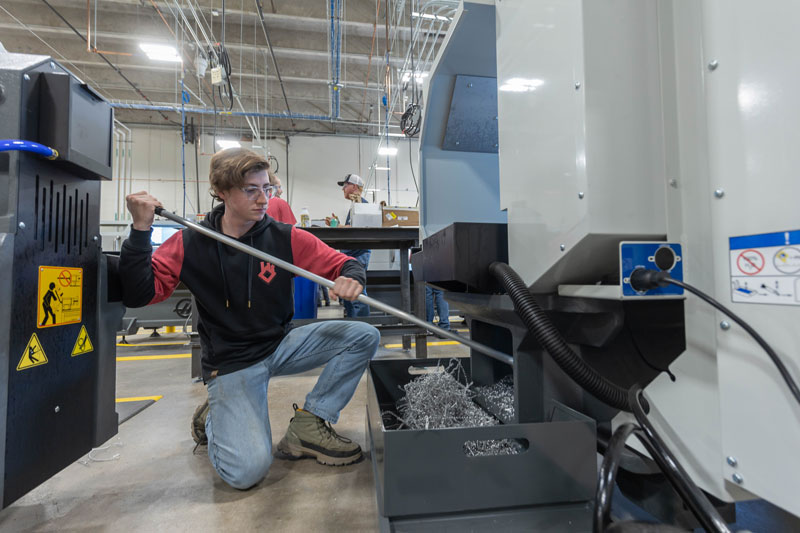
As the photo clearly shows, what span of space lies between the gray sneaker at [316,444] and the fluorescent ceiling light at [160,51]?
4.46m

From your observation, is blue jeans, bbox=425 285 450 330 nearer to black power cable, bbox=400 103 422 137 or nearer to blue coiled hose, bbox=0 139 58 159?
black power cable, bbox=400 103 422 137

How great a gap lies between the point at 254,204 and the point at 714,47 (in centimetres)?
102

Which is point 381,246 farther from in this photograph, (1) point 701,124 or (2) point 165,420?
(1) point 701,124

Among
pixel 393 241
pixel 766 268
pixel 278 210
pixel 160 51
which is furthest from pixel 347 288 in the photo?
pixel 160 51

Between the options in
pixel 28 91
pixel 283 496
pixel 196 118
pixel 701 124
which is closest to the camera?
pixel 701 124

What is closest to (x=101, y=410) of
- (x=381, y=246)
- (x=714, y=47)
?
(x=714, y=47)

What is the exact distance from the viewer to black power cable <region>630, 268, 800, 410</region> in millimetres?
375

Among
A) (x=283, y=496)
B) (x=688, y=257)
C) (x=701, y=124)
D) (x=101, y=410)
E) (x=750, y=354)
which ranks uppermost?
(x=701, y=124)

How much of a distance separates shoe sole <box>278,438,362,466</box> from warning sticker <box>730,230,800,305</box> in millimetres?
980

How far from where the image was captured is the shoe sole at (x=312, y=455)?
3.51ft

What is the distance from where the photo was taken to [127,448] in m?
1.19

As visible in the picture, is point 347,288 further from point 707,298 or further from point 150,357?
point 150,357

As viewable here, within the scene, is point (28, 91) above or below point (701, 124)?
above

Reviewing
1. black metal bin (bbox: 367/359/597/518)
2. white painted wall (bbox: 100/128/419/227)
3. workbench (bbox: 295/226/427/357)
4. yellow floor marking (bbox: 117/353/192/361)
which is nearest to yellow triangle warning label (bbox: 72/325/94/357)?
black metal bin (bbox: 367/359/597/518)
